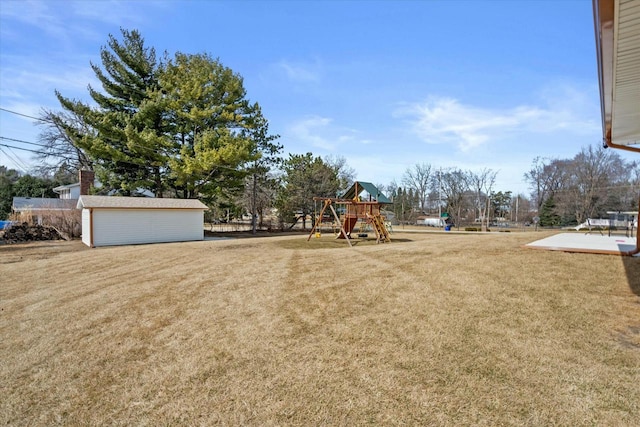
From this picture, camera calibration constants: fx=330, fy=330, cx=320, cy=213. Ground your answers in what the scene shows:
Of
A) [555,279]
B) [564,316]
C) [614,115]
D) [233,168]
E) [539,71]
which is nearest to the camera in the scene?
[564,316]

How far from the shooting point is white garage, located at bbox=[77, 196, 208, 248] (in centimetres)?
1599

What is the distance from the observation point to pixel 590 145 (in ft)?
124

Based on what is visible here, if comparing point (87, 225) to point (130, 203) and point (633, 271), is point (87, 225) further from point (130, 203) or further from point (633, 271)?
point (633, 271)

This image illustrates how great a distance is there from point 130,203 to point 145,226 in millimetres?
1408

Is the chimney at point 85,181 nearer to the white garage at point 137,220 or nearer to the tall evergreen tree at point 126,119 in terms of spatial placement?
the tall evergreen tree at point 126,119

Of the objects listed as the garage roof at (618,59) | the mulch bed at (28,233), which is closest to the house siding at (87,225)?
the mulch bed at (28,233)

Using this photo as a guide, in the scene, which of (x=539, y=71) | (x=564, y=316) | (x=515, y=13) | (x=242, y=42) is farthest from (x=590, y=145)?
(x=564, y=316)

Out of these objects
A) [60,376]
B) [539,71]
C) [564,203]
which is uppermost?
[539,71]

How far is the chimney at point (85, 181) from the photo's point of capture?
71.2ft

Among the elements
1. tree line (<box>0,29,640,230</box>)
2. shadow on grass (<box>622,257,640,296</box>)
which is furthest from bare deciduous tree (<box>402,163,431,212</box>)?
shadow on grass (<box>622,257,640,296</box>)

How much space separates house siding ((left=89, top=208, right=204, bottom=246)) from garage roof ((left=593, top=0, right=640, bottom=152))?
18563 mm

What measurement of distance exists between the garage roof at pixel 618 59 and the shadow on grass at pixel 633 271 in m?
2.58

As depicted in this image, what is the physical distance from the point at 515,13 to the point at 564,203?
3945 centimetres

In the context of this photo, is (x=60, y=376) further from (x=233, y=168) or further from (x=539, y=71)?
(x=233, y=168)
